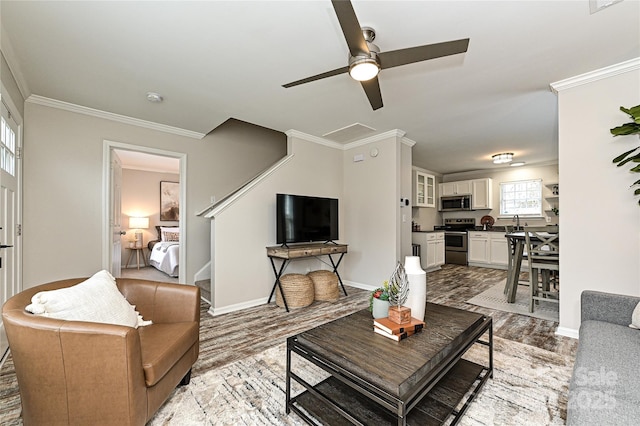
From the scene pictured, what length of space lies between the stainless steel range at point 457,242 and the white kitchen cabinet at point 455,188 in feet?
2.67

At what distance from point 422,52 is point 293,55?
3.33 feet

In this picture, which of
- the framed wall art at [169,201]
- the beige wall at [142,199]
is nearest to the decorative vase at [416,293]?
the beige wall at [142,199]

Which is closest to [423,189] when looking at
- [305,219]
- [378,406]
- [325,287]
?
[305,219]

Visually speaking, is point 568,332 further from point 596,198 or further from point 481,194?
point 481,194

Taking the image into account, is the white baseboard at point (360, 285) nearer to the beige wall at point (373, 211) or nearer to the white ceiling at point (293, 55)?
the beige wall at point (373, 211)

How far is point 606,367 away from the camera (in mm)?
1300

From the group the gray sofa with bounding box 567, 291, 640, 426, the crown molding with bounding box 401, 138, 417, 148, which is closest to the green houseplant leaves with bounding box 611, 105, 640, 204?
the gray sofa with bounding box 567, 291, 640, 426

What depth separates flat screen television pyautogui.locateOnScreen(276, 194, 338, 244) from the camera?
373 cm

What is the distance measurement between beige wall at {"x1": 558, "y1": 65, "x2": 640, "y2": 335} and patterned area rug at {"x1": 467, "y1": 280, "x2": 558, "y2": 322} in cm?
62

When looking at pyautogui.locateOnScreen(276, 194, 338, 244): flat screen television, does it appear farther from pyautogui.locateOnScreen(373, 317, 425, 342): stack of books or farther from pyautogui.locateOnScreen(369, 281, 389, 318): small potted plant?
pyautogui.locateOnScreen(373, 317, 425, 342): stack of books

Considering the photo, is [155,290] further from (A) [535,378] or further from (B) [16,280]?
(A) [535,378]

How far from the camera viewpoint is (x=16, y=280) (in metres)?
2.62

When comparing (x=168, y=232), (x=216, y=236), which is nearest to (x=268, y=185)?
(x=216, y=236)

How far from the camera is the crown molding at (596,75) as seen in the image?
2.32 m
